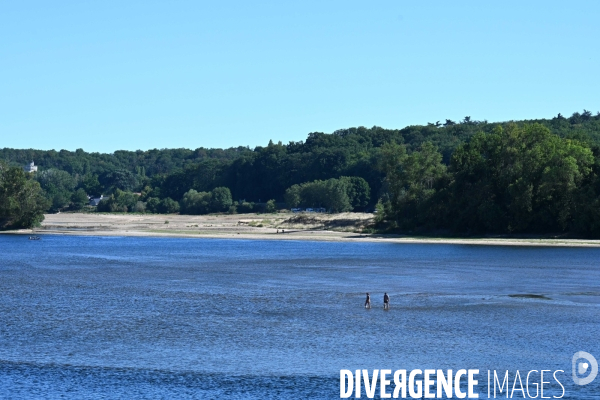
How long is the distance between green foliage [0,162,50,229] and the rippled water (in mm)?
60001

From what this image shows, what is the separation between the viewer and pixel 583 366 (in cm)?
3097

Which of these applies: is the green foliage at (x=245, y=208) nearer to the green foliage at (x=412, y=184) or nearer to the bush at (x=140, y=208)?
the bush at (x=140, y=208)

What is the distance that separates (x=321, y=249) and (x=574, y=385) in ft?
239

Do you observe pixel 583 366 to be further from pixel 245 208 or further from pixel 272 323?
pixel 245 208

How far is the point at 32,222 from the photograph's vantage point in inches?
5458

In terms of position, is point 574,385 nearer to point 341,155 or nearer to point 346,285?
point 346,285

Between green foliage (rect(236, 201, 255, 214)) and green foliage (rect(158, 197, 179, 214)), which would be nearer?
green foliage (rect(236, 201, 255, 214))

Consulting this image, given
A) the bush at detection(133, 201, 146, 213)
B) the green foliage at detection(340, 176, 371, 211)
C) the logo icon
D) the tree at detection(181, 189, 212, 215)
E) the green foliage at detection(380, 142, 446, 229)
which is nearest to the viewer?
the logo icon

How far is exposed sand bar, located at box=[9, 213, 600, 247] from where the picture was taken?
103 metres

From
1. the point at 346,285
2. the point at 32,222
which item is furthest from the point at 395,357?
the point at 32,222

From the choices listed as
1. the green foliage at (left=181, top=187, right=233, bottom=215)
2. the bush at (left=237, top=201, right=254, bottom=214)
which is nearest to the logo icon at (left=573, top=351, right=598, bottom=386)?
the bush at (left=237, top=201, right=254, bottom=214)

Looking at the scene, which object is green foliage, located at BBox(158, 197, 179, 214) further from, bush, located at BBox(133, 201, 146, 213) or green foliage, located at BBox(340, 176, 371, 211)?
green foliage, located at BBox(340, 176, 371, 211)

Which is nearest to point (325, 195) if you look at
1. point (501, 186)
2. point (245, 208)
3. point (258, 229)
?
point (245, 208)

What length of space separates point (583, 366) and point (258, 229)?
333ft
